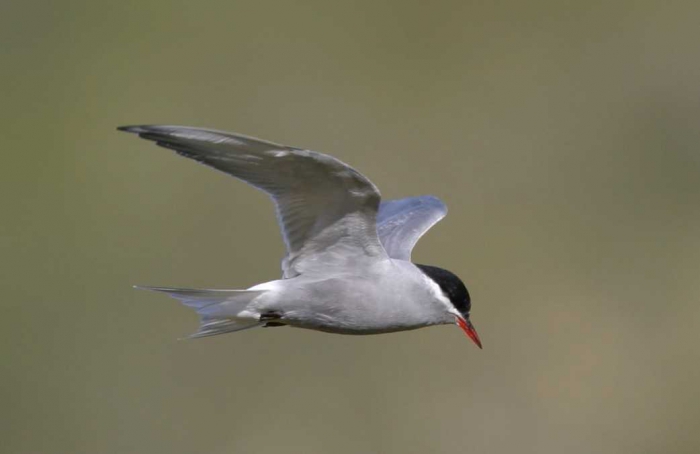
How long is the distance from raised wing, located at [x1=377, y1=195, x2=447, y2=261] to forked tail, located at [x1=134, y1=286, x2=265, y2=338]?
32.4 inches

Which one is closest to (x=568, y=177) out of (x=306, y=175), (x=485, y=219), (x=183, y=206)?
(x=485, y=219)

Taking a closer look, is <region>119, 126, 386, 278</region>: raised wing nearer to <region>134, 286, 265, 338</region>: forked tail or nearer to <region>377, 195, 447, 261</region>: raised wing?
<region>134, 286, 265, 338</region>: forked tail

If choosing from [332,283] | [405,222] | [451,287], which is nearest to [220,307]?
[332,283]

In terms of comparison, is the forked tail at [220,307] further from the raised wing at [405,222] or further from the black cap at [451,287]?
the raised wing at [405,222]

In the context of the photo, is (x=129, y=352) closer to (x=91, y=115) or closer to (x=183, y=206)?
(x=183, y=206)

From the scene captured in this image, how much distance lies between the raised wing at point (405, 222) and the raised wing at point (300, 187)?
653mm

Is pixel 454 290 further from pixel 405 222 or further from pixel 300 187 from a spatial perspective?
pixel 405 222

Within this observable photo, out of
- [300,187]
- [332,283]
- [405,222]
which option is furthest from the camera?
[405,222]

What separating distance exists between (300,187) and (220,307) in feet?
1.83

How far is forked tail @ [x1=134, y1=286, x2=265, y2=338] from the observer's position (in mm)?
4191

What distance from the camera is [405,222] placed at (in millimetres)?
5160

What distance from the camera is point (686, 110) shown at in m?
10.5

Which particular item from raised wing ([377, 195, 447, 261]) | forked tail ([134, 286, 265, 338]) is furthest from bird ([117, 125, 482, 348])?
raised wing ([377, 195, 447, 261])

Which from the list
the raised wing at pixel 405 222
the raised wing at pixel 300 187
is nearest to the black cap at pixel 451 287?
the raised wing at pixel 300 187
